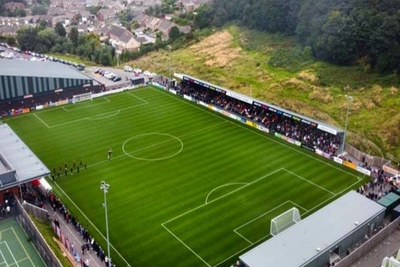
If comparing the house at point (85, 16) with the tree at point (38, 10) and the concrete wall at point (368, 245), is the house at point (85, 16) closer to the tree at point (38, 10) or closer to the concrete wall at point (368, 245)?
the tree at point (38, 10)

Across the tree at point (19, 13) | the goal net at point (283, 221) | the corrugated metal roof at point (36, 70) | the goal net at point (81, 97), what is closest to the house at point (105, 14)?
the tree at point (19, 13)

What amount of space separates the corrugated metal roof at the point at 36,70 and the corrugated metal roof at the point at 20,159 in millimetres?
15508

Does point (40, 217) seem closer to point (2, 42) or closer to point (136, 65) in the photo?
point (136, 65)

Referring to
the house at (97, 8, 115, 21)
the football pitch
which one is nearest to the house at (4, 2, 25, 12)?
the house at (97, 8, 115, 21)

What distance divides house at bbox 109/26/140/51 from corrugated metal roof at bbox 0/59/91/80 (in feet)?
124

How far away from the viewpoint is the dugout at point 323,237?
27.0 metres

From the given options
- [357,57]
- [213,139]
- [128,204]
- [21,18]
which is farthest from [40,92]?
[21,18]

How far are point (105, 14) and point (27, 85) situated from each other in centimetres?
9820

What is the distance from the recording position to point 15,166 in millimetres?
37062

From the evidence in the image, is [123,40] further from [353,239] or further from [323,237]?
[323,237]

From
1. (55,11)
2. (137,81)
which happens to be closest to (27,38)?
(137,81)

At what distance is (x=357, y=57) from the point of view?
66.5m

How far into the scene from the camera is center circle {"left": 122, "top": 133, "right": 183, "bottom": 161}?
1788 inches

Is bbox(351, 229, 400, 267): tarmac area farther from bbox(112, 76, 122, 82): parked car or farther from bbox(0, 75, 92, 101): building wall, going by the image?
bbox(112, 76, 122, 82): parked car
